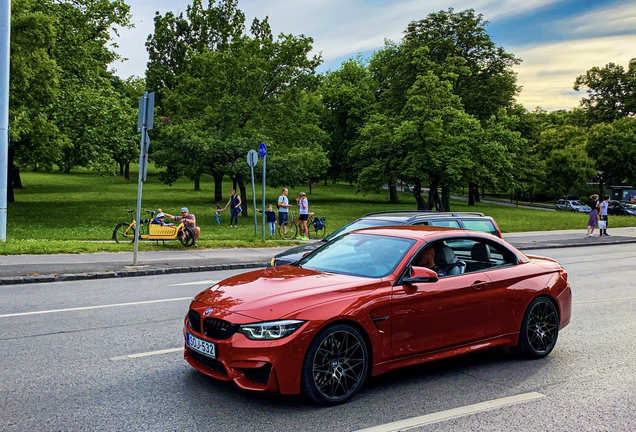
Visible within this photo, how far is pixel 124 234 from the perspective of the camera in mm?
17766

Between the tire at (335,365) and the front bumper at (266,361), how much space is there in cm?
10

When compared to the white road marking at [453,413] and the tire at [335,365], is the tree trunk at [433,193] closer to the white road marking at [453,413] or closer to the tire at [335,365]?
the white road marking at [453,413]

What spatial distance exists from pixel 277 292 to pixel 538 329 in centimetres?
307

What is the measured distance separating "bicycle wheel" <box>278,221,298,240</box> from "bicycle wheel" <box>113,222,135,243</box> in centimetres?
571

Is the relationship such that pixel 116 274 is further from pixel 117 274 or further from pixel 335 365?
pixel 335 365

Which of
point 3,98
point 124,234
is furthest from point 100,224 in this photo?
point 3,98

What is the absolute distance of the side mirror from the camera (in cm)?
507

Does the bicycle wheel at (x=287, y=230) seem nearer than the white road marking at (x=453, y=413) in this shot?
No

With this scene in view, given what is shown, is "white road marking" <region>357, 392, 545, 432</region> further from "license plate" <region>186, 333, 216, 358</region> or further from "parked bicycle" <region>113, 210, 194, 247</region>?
"parked bicycle" <region>113, 210, 194, 247</region>

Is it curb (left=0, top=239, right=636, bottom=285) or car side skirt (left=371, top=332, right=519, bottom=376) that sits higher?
car side skirt (left=371, top=332, right=519, bottom=376)

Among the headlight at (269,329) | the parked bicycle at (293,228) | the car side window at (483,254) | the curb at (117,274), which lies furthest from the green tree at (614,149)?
the headlight at (269,329)

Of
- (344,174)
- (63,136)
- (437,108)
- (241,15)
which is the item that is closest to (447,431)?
(63,136)

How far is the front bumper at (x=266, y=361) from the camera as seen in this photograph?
432 centimetres

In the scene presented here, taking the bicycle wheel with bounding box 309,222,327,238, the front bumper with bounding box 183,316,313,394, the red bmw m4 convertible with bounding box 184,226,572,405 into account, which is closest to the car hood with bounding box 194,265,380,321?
the red bmw m4 convertible with bounding box 184,226,572,405
